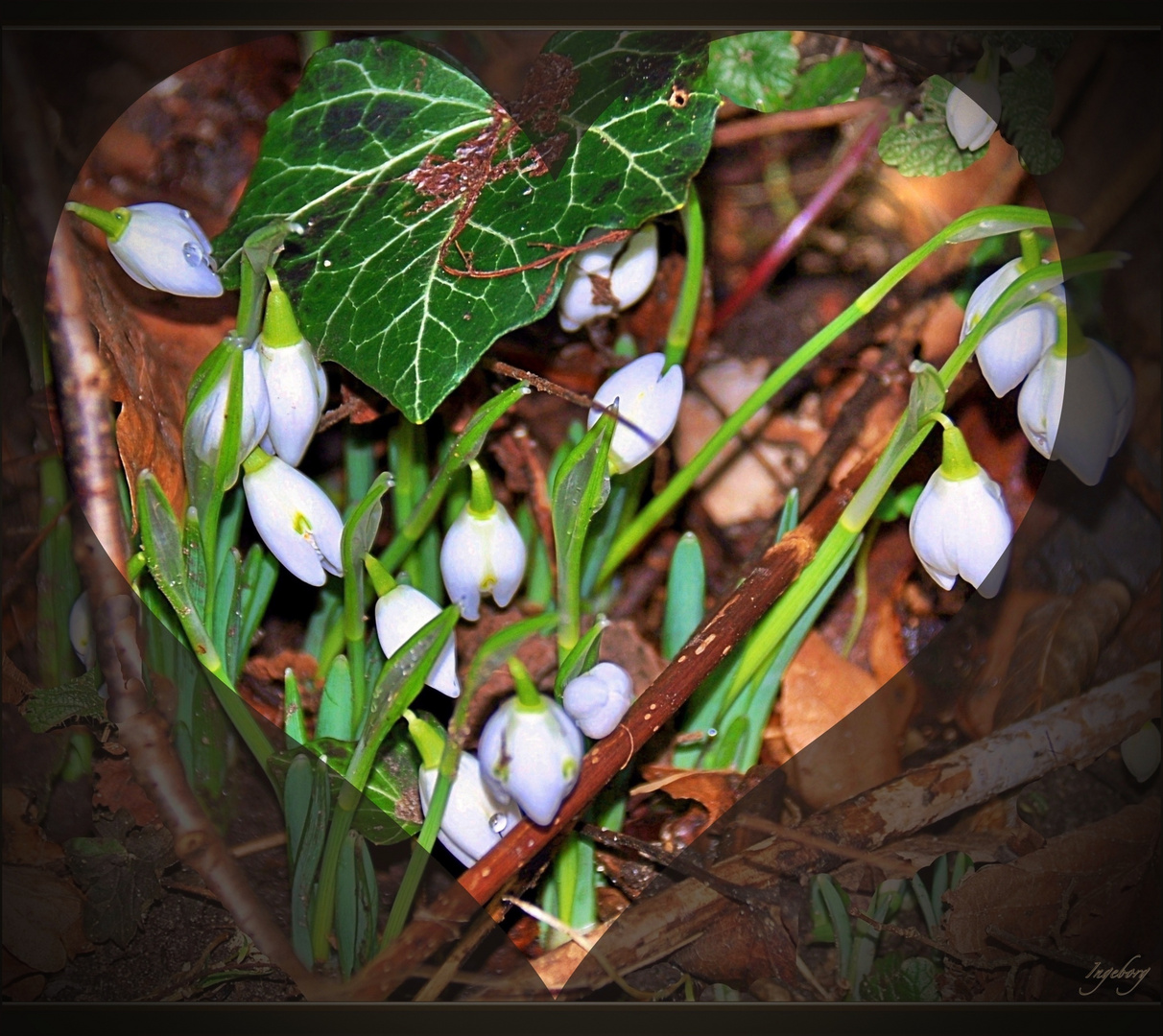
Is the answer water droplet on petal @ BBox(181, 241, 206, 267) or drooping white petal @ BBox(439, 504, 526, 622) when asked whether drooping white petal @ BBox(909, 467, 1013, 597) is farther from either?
water droplet on petal @ BBox(181, 241, 206, 267)

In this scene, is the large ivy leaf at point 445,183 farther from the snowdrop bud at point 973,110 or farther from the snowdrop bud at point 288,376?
the snowdrop bud at point 973,110

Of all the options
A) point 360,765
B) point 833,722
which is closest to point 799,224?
point 833,722

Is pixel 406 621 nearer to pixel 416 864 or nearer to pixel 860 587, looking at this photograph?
pixel 416 864

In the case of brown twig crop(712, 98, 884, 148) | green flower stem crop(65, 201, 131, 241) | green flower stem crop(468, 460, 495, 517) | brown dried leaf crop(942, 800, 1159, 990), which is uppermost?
brown twig crop(712, 98, 884, 148)

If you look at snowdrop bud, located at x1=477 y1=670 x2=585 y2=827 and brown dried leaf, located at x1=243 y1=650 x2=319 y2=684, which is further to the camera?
brown dried leaf, located at x1=243 y1=650 x2=319 y2=684

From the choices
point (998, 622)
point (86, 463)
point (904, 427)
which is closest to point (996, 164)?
point (904, 427)

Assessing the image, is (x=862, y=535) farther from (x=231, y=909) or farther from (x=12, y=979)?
(x=12, y=979)

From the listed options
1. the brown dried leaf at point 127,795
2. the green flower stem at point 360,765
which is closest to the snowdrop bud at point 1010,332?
the green flower stem at point 360,765

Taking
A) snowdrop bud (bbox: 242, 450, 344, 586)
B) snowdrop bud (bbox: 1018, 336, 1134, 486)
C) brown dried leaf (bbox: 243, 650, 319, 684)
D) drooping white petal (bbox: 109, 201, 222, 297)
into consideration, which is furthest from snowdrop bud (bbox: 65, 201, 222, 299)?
snowdrop bud (bbox: 1018, 336, 1134, 486)

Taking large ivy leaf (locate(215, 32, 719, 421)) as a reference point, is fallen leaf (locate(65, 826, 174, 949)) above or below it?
below
